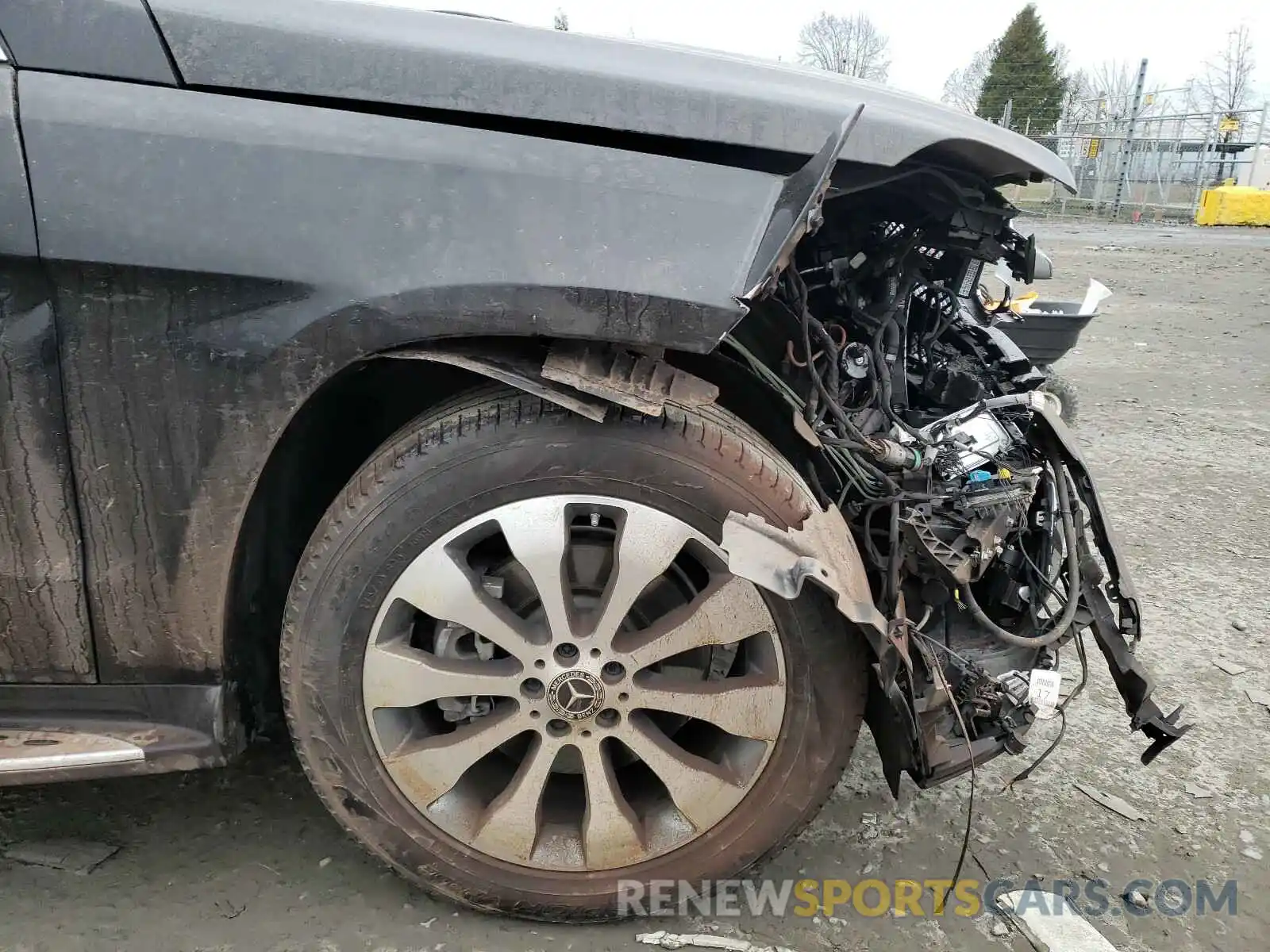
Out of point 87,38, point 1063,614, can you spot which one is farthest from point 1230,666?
point 87,38

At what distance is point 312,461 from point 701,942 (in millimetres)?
1320

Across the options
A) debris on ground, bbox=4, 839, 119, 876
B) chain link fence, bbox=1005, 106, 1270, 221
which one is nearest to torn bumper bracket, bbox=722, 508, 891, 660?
debris on ground, bbox=4, 839, 119, 876

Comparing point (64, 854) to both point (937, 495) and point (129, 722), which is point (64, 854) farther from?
point (937, 495)

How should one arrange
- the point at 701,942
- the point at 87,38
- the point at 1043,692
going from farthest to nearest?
the point at 1043,692, the point at 701,942, the point at 87,38

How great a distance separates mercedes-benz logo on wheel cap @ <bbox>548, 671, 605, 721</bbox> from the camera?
5.69 feet

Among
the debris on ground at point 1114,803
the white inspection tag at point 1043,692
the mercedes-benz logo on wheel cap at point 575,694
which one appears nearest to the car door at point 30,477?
the mercedes-benz logo on wheel cap at point 575,694

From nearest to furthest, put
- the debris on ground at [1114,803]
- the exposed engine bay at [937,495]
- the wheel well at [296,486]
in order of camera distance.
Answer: the wheel well at [296,486]
the exposed engine bay at [937,495]
the debris on ground at [1114,803]

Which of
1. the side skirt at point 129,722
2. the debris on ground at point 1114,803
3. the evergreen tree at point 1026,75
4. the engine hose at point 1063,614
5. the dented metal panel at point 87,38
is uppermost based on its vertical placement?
the evergreen tree at point 1026,75

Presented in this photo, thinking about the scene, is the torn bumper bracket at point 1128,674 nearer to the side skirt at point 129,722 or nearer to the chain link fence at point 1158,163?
the side skirt at point 129,722

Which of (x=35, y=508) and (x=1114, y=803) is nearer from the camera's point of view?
(x=35, y=508)

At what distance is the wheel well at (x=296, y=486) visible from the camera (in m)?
1.81

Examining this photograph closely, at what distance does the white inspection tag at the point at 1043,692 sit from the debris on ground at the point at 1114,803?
1.79 ft

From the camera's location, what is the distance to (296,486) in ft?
6.35

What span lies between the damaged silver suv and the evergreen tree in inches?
1338
